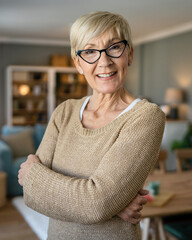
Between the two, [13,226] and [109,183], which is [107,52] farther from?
[13,226]

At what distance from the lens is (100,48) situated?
1055mm

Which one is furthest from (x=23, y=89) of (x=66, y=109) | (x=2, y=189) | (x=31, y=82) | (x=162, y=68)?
(x=66, y=109)

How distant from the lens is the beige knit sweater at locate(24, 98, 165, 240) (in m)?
0.97

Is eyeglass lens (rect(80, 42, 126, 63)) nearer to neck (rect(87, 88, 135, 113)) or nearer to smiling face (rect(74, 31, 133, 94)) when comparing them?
smiling face (rect(74, 31, 133, 94))

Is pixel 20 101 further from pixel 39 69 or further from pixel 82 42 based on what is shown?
pixel 82 42

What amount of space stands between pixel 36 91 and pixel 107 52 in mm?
7616

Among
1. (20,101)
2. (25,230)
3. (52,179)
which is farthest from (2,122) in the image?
(52,179)

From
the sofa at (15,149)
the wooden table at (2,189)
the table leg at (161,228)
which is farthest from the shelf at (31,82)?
the table leg at (161,228)

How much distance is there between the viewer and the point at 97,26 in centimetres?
103

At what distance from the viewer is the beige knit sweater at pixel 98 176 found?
97 cm

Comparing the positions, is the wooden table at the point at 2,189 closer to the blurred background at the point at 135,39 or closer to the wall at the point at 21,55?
the blurred background at the point at 135,39

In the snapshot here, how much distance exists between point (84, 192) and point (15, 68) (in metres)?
7.53

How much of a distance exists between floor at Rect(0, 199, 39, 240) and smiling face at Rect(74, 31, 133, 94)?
2.63 m

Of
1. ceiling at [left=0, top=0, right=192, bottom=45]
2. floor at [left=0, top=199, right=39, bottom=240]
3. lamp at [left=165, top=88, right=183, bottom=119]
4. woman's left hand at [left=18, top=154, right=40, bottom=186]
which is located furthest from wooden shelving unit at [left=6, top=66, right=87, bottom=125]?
woman's left hand at [left=18, top=154, right=40, bottom=186]
